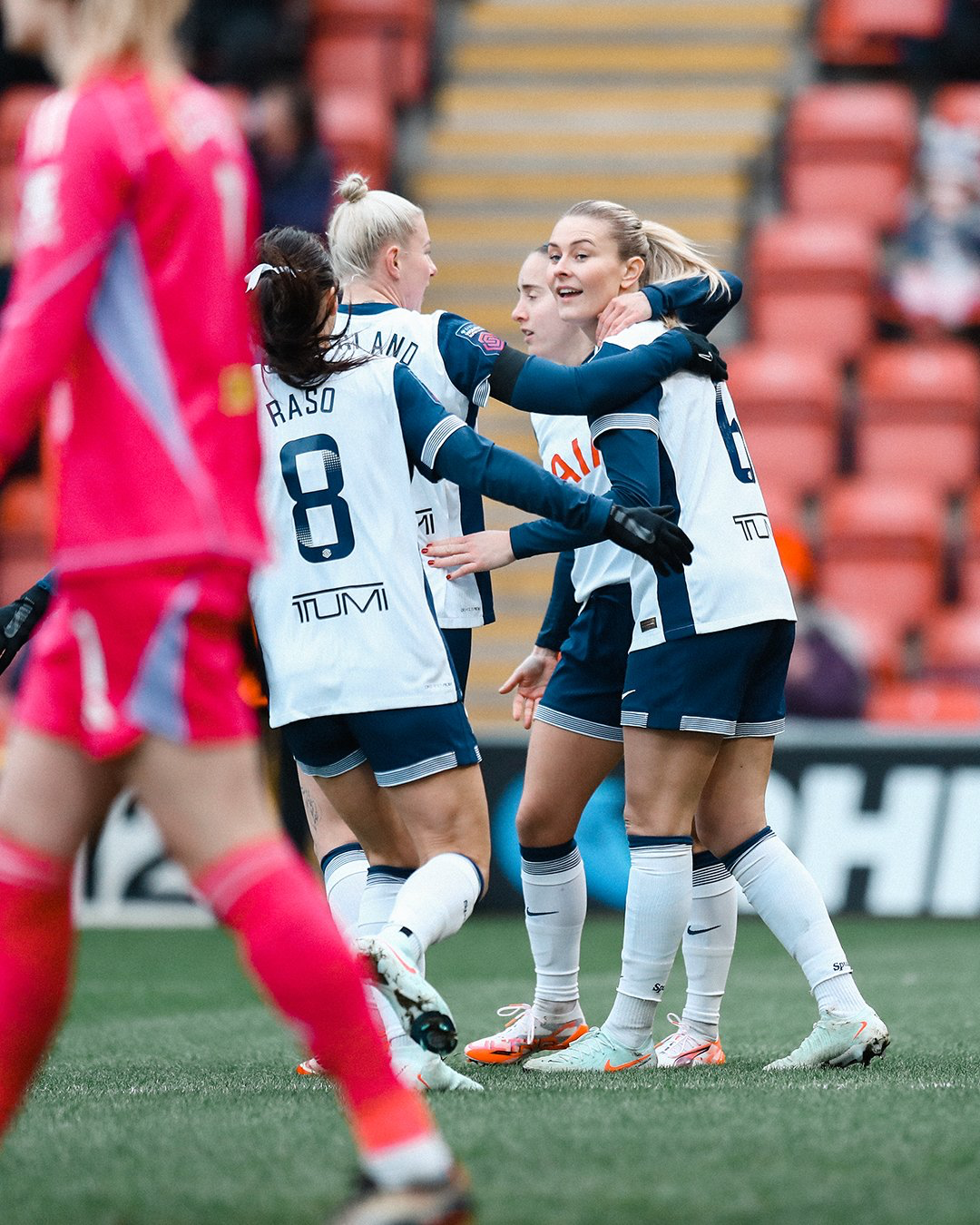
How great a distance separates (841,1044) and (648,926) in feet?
1.58

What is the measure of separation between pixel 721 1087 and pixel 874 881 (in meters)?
4.51

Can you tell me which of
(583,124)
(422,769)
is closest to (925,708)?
(583,124)

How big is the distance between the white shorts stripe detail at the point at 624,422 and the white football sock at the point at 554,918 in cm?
107

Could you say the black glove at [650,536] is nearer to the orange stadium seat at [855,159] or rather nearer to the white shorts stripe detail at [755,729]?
the white shorts stripe detail at [755,729]

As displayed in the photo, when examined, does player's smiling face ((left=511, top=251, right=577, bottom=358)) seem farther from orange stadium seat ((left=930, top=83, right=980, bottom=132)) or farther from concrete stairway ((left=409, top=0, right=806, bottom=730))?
orange stadium seat ((left=930, top=83, right=980, bottom=132))

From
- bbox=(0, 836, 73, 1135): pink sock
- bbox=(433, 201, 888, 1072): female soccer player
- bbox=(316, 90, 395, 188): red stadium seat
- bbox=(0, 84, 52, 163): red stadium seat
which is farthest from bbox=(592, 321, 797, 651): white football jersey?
bbox=(0, 84, 52, 163): red stadium seat

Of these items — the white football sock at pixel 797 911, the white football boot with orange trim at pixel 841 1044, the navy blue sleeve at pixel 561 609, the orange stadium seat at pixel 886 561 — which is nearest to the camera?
the white football boot with orange trim at pixel 841 1044

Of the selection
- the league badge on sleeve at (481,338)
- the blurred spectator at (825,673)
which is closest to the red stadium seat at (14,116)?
the blurred spectator at (825,673)

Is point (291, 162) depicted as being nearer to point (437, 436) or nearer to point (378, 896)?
point (378, 896)

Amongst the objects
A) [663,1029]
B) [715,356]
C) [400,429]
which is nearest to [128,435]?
[400,429]

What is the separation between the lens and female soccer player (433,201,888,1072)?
385cm

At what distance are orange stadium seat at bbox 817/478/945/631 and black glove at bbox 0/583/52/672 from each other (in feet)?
23.0

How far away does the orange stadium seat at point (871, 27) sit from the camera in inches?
507

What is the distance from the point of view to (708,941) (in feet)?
13.8
